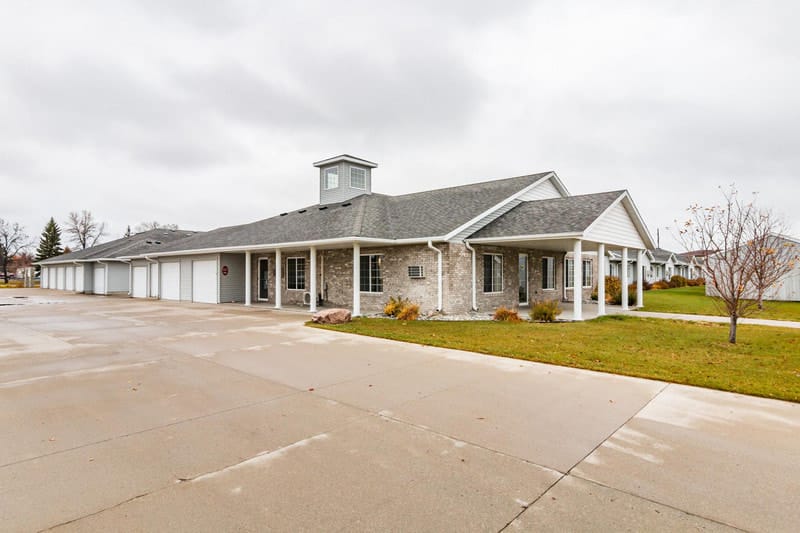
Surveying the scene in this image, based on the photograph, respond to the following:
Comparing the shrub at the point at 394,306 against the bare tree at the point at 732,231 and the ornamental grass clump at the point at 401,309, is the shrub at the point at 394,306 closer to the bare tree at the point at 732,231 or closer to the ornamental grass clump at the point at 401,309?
the ornamental grass clump at the point at 401,309

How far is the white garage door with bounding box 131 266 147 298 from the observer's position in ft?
88.7

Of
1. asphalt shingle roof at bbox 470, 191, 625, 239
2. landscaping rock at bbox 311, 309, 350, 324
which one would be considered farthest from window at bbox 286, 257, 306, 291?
asphalt shingle roof at bbox 470, 191, 625, 239

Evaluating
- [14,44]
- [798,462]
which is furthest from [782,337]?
[14,44]

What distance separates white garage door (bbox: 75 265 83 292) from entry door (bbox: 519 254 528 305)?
35.9 m

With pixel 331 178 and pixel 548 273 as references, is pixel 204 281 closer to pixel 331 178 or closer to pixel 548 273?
pixel 331 178

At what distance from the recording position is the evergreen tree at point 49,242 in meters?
59.3

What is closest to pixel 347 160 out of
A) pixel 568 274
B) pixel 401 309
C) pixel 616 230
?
pixel 401 309

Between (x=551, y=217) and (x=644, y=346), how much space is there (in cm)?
615

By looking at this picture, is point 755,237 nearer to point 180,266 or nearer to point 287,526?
point 287,526

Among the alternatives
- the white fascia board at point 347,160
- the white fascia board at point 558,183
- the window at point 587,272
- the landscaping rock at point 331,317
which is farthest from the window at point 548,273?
the white fascia board at point 347,160

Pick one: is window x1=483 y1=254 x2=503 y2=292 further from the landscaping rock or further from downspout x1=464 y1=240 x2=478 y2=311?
the landscaping rock

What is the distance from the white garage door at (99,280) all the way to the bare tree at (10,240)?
41416 millimetres

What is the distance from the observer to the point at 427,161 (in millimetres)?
25688

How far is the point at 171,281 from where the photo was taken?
80.2 ft
